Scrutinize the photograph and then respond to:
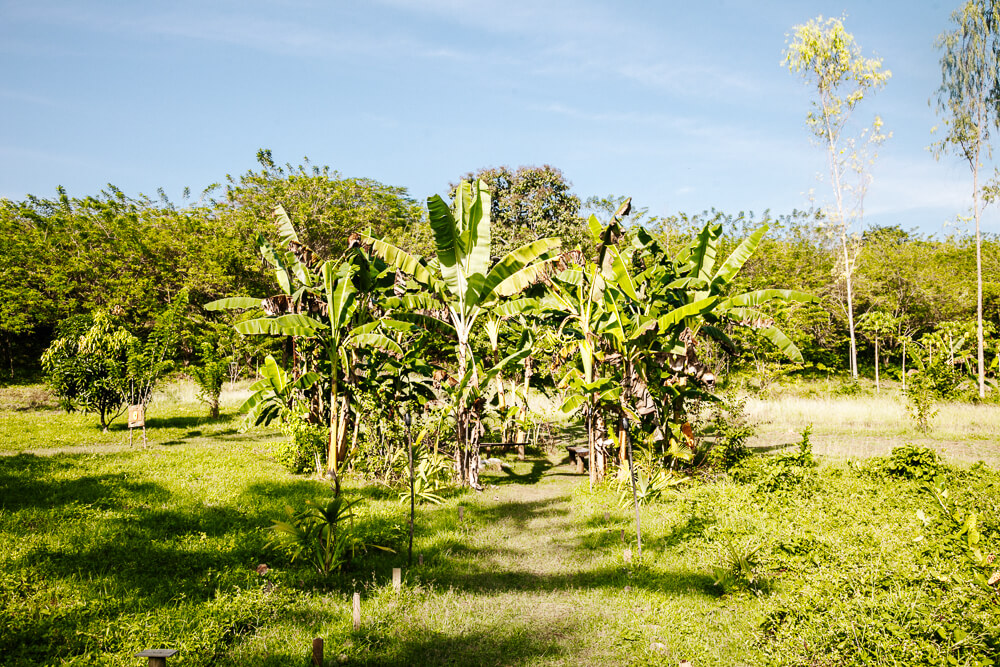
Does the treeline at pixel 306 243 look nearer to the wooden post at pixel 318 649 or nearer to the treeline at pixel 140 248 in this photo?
the treeline at pixel 140 248

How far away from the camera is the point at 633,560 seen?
219 inches

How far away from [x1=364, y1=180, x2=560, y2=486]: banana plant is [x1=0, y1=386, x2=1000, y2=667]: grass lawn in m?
1.79

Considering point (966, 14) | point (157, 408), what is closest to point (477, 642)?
point (157, 408)

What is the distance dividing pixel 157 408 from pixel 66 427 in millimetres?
3603

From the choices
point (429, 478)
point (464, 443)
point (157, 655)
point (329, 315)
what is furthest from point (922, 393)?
point (157, 655)

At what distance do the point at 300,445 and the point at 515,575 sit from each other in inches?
187

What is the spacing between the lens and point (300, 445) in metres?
8.80

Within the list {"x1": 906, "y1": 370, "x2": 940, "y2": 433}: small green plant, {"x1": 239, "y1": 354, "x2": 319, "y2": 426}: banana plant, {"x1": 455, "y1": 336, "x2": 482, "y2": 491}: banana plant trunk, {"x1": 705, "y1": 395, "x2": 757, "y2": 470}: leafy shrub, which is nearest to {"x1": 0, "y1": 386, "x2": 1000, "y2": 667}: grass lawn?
{"x1": 705, "y1": 395, "x2": 757, "y2": 470}: leafy shrub

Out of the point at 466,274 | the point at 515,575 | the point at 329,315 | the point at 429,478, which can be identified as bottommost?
the point at 515,575

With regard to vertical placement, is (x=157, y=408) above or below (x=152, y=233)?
below

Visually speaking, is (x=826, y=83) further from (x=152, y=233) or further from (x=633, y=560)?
(x=152, y=233)

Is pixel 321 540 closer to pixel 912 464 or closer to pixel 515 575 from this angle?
pixel 515 575

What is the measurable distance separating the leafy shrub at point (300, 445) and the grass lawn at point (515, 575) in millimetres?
683

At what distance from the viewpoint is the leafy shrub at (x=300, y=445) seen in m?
8.51
